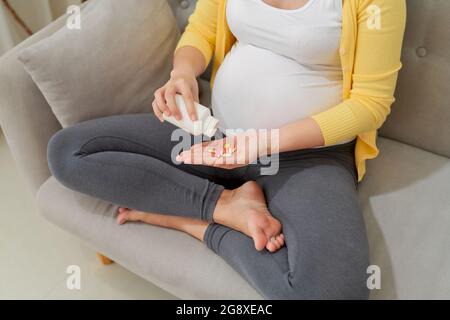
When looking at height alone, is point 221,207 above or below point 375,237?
above

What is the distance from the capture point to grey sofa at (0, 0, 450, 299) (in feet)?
2.63

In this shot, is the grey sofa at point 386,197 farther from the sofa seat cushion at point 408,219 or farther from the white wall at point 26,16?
the white wall at point 26,16

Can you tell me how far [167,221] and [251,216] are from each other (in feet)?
0.64

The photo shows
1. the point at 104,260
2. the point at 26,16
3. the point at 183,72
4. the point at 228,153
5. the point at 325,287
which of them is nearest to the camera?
the point at 325,287

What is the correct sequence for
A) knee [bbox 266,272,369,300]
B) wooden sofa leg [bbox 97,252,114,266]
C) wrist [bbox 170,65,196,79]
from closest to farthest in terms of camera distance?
knee [bbox 266,272,369,300], wrist [bbox 170,65,196,79], wooden sofa leg [bbox 97,252,114,266]

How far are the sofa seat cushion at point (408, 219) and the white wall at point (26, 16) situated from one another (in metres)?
1.22

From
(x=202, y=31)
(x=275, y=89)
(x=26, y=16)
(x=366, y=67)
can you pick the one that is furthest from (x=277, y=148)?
(x=26, y=16)


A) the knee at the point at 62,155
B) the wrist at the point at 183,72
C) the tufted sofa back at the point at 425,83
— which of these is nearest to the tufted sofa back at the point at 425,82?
the tufted sofa back at the point at 425,83

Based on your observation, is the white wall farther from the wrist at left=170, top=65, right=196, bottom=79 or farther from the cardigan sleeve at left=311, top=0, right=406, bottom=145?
the cardigan sleeve at left=311, top=0, right=406, bottom=145

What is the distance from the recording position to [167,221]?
88cm

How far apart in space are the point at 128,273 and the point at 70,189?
1.09 ft

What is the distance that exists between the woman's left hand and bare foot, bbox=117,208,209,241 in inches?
5.2

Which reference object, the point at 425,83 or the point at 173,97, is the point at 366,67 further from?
the point at 173,97

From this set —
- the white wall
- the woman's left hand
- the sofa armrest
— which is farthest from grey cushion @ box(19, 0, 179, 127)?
the white wall
